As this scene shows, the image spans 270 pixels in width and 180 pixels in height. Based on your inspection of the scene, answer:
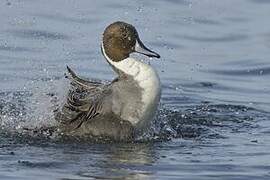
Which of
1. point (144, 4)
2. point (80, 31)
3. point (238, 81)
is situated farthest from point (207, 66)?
point (144, 4)

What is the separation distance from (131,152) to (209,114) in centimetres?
193

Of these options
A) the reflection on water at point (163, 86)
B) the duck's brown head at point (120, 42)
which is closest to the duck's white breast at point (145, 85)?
the duck's brown head at point (120, 42)

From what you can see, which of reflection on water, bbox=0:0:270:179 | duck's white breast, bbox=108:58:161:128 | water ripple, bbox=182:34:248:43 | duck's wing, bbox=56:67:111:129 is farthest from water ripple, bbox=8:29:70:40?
duck's white breast, bbox=108:58:161:128

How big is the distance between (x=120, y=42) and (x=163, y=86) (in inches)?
100

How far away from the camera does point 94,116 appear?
1033 cm

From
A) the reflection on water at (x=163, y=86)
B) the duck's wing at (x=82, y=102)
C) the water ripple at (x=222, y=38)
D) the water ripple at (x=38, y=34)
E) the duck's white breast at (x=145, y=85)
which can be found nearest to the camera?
the reflection on water at (x=163, y=86)

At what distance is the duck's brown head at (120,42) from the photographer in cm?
1038

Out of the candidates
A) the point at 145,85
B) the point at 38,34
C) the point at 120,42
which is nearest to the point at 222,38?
the point at 38,34

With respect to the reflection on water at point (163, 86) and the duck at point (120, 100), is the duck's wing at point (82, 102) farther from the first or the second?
the reflection on water at point (163, 86)

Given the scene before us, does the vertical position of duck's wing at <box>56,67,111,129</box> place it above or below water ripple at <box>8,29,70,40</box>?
below

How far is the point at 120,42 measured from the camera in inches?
408

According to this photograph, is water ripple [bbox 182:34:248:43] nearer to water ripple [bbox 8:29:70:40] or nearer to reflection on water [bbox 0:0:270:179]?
reflection on water [bbox 0:0:270:179]

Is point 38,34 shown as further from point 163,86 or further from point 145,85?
point 145,85

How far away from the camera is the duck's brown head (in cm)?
1038
